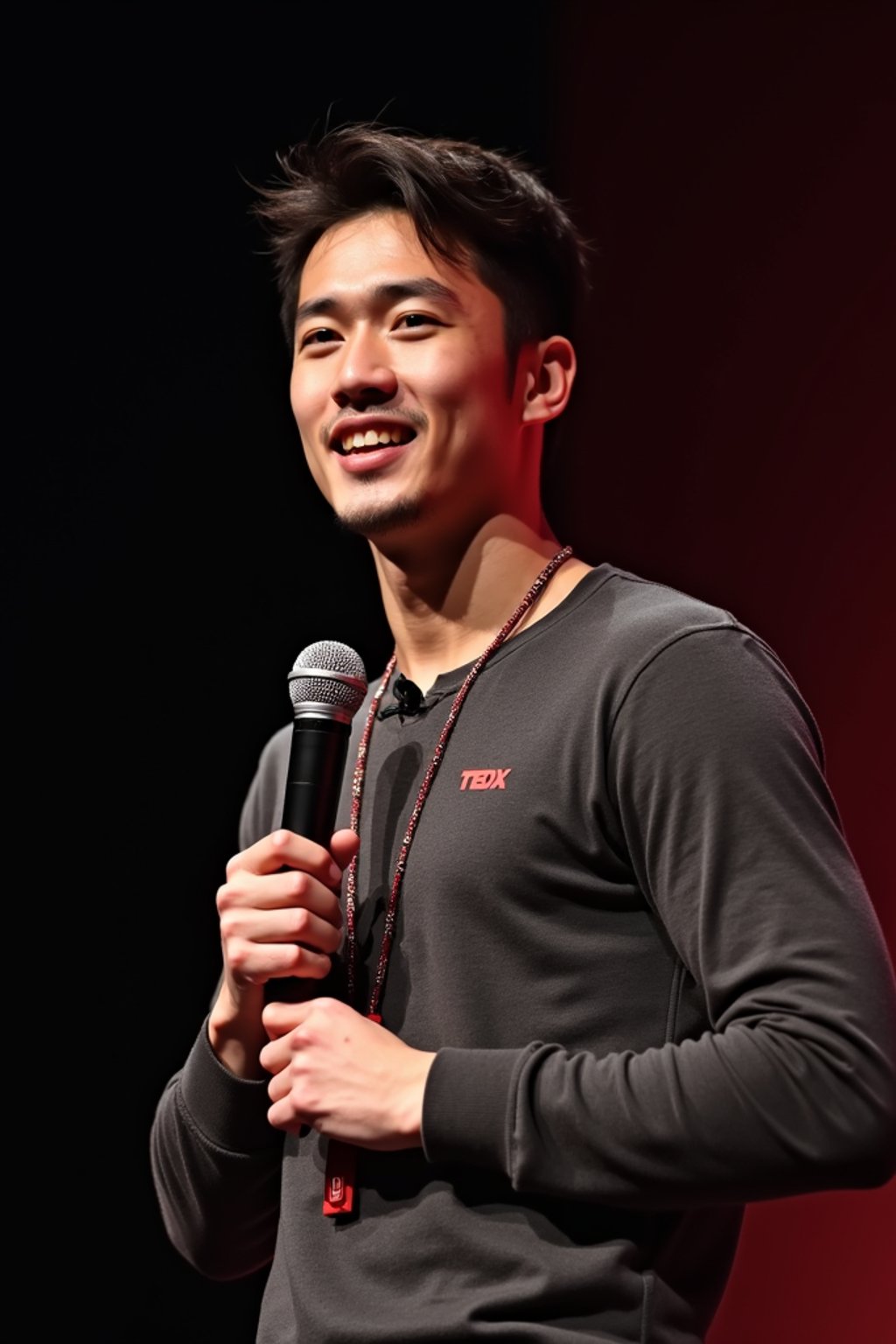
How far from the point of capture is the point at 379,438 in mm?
1613

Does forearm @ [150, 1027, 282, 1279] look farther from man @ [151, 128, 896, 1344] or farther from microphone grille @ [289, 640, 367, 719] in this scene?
microphone grille @ [289, 640, 367, 719]

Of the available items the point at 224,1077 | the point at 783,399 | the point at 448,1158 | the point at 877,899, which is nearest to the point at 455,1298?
the point at 448,1158

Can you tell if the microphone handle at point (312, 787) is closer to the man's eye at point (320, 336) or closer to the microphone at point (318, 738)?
the microphone at point (318, 738)

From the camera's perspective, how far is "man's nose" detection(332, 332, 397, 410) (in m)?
1.60

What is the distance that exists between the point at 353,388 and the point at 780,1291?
5.12 feet

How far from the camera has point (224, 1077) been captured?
153 centimetres

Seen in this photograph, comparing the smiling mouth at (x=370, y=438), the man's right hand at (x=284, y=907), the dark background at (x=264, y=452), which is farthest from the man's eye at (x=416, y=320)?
the dark background at (x=264, y=452)

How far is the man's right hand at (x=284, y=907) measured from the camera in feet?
4.45

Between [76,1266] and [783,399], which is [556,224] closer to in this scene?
[783,399]

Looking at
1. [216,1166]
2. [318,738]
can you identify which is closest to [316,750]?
[318,738]

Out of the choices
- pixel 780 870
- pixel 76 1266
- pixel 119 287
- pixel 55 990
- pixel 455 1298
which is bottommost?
pixel 76 1266

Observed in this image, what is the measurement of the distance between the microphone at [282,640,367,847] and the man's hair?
452 mm

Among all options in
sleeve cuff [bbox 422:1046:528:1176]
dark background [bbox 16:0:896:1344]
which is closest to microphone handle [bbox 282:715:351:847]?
sleeve cuff [bbox 422:1046:528:1176]

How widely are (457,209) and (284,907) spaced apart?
833 mm
